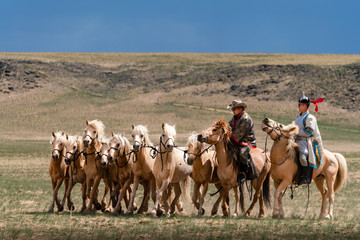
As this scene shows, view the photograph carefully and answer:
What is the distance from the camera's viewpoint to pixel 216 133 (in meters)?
11.3

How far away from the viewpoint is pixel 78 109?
72.4 meters

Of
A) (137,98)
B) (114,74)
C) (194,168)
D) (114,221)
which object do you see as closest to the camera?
(114,221)

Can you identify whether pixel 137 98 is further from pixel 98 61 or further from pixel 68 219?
pixel 68 219

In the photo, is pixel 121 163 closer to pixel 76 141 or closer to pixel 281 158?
pixel 76 141

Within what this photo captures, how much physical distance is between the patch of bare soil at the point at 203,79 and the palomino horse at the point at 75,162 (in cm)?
6300

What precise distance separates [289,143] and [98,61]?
112057 mm

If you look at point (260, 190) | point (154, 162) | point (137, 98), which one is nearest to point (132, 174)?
point (154, 162)

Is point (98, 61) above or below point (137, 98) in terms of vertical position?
above

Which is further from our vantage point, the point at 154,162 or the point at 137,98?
the point at 137,98

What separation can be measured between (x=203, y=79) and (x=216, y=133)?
81395 mm

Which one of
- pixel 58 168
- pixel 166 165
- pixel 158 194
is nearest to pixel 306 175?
pixel 166 165

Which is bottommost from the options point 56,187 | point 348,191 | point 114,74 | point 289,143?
point 348,191

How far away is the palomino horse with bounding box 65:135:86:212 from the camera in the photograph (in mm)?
12383

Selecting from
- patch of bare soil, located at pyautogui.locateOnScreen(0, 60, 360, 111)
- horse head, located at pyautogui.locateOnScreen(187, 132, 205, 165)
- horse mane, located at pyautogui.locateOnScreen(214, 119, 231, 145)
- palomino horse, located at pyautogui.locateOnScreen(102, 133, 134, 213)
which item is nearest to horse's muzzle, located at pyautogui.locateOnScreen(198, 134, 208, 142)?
horse mane, located at pyautogui.locateOnScreen(214, 119, 231, 145)
